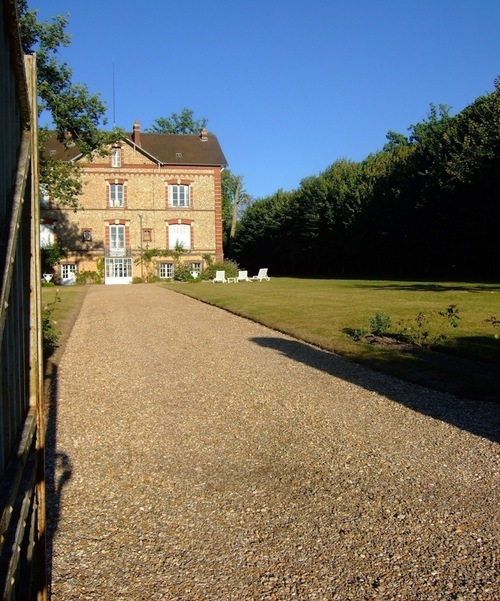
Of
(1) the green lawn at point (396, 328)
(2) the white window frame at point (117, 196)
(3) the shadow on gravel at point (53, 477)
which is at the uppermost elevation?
(2) the white window frame at point (117, 196)

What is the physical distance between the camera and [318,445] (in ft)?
16.5

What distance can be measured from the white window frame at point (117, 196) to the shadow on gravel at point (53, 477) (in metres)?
39.6

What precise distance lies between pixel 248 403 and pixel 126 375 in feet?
7.69

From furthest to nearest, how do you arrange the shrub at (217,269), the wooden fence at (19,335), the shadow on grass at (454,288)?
the shrub at (217,269) < the shadow on grass at (454,288) < the wooden fence at (19,335)

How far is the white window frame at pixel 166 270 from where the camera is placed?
44938mm

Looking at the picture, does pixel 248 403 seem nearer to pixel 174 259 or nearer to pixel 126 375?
pixel 126 375

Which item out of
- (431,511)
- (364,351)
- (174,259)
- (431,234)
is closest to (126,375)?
(364,351)

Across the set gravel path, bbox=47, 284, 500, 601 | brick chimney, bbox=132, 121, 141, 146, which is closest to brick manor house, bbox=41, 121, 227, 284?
brick chimney, bbox=132, 121, 141, 146

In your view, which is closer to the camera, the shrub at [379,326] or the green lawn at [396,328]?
the green lawn at [396,328]

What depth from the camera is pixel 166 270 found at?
4512cm

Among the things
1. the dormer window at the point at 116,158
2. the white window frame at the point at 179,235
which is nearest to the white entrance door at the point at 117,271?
the white window frame at the point at 179,235

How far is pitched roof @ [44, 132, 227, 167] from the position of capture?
44406 mm

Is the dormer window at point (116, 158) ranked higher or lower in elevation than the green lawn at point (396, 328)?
higher

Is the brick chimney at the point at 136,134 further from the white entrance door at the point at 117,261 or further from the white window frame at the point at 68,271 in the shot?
the white window frame at the point at 68,271
